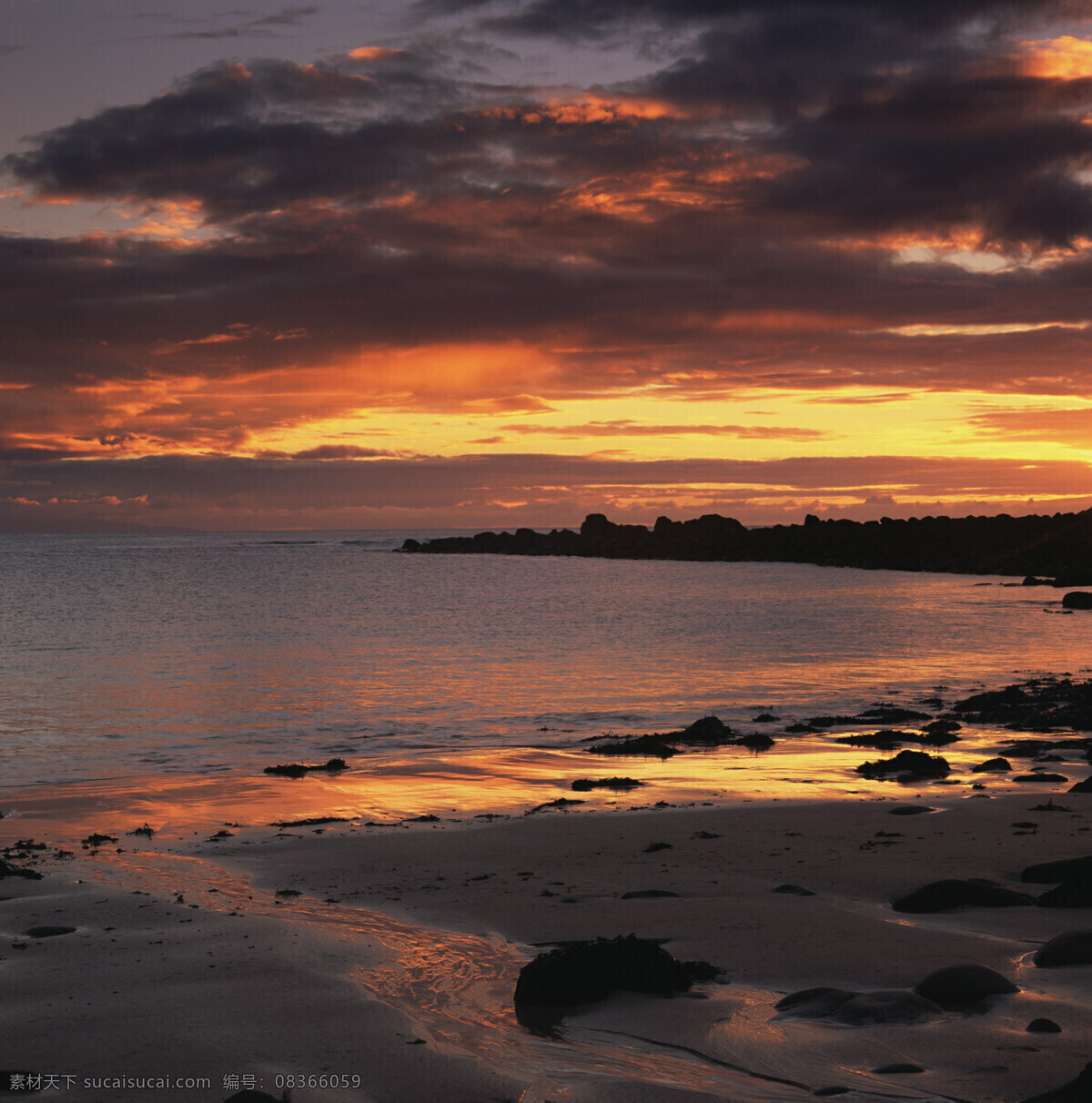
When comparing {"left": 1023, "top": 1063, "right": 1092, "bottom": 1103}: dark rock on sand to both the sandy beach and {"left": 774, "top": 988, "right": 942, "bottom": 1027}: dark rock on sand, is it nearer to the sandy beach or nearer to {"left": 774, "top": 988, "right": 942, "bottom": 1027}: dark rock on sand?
the sandy beach

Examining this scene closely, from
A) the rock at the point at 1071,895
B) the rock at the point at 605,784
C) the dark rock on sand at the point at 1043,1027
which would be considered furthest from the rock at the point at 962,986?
the rock at the point at 605,784

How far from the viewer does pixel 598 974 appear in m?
6.29

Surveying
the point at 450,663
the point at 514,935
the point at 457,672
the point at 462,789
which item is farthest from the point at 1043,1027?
the point at 450,663

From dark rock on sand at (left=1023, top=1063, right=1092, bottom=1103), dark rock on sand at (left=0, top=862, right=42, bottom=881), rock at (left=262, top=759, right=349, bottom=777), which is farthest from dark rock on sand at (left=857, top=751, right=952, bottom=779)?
dark rock on sand at (left=0, top=862, right=42, bottom=881)

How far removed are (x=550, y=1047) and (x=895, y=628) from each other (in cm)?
4056

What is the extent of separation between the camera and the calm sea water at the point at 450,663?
21172 mm

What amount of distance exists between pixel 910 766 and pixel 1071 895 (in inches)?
304

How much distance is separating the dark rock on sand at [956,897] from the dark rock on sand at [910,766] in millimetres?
7154

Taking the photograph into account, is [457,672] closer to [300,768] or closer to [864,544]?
[300,768]

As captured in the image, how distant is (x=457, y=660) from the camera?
3503 cm

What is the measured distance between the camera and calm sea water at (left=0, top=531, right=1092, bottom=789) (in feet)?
69.5

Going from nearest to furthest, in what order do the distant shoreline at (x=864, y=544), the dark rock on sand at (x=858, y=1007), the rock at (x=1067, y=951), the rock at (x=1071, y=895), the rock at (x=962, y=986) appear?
the dark rock on sand at (x=858, y=1007)
the rock at (x=962, y=986)
the rock at (x=1067, y=951)
the rock at (x=1071, y=895)
the distant shoreline at (x=864, y=544)

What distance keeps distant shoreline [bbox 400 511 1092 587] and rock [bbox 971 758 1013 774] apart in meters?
59.2

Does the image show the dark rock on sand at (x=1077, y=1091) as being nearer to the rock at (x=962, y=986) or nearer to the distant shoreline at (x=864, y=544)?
the rock at (x=962, y=986)
